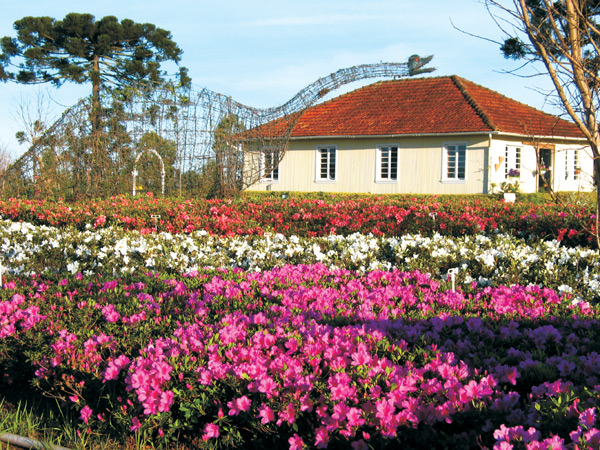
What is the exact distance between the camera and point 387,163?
2492 centimetres

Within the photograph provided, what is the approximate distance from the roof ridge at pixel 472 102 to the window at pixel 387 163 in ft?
11.6

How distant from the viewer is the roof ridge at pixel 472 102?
22452mm

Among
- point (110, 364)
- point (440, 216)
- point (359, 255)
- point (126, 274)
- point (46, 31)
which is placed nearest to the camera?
point (110, 364)

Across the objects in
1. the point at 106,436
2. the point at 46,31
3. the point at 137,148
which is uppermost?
the point at 46,31

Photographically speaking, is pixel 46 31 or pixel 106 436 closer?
pixel 106 436

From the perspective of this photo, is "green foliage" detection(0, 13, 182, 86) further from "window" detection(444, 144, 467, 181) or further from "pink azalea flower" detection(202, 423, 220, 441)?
"pink azalea flower" detection(202, 423, 220, 441)

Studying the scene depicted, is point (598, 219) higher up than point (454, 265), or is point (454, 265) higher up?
point (598, 219)

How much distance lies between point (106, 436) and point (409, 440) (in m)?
1.75

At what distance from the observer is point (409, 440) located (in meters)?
2.80

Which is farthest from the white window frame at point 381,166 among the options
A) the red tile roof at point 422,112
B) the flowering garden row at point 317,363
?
the flowering garden row at point 317,363

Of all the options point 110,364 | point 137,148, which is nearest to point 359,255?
A: point 110,364

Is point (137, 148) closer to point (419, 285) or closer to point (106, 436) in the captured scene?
point (419, 285)

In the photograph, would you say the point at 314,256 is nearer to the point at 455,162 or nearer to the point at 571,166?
the point at 455,162

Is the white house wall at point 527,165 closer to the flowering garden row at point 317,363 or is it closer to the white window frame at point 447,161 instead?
the white window frame at point 447,161
